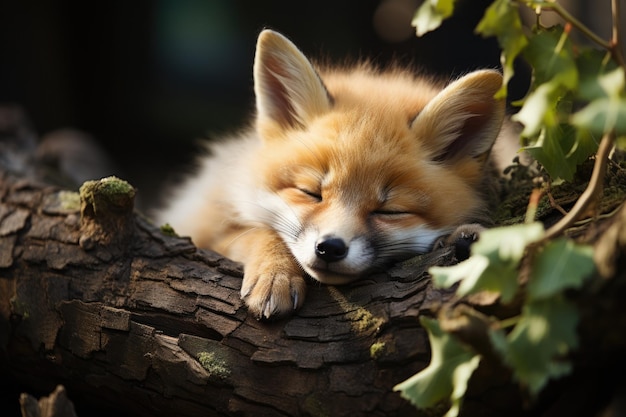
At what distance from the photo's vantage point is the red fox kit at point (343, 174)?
2213 millimetres

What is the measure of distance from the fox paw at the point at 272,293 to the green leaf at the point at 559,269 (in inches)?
35.9

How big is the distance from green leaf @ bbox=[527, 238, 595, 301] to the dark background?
16.0 feet

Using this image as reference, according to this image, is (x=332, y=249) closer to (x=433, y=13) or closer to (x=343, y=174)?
(x=343, y=174)

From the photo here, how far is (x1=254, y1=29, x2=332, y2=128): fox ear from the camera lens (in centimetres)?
260

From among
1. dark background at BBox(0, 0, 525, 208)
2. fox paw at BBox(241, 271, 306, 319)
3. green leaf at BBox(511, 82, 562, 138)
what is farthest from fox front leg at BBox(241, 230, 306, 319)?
dark background at BBox(0, 0, 525, 208)

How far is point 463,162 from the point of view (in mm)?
2594

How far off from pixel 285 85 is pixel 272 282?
96 centimetres

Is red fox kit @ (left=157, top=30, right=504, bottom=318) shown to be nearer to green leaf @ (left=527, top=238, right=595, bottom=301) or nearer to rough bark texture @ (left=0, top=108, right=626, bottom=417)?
rough bark texture @ (left=0, top=108, right=626, bottom=417)

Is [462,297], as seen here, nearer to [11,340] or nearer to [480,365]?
[480,365]

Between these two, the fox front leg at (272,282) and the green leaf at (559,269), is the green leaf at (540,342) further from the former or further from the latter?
the fox front leg at (272,282)

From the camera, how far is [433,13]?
5.70 feet

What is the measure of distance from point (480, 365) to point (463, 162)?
1.12 meters

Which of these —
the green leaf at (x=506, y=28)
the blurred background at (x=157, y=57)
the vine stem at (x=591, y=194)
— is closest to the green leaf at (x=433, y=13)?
the green leaf at (x=506, y=28)

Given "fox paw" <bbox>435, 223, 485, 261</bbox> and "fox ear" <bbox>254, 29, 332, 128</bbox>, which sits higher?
"fox ear" <bbox>254, 29, 332, 128</bbox>
